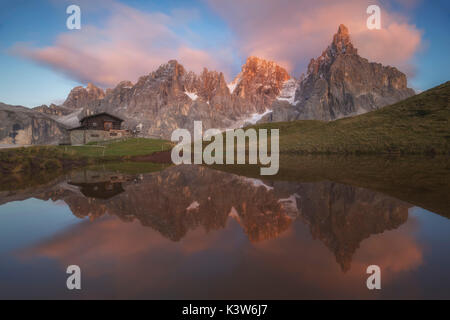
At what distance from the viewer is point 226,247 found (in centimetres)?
542

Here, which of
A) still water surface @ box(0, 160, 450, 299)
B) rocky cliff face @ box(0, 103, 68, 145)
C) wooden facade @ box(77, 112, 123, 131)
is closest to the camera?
still water surface @ box(0, 160, 450, 299)

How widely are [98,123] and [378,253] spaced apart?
83.2 meters

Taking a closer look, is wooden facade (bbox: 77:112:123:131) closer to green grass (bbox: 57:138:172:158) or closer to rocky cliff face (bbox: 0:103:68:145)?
green grass (bbox: 57:138:172:158)

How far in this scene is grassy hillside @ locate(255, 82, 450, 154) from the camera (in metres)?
40.1

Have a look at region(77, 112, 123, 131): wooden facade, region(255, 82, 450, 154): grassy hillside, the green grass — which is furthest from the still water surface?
region(77, 112, 123, 131): wooden facade

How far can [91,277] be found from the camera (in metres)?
4.18

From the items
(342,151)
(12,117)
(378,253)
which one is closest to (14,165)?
(378,253)

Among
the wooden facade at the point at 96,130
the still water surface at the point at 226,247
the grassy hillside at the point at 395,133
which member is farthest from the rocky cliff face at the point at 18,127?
the still water surface at the point at 226,247

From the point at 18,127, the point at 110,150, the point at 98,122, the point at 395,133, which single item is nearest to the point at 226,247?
the point at 110,150

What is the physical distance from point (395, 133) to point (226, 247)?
183 feet

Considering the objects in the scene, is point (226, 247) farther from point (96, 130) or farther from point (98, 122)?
point (98, 122)

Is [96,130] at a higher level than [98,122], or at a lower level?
lower

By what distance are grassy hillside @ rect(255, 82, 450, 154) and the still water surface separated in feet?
135

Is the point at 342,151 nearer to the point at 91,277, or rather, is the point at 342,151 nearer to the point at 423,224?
the point at 423,224
